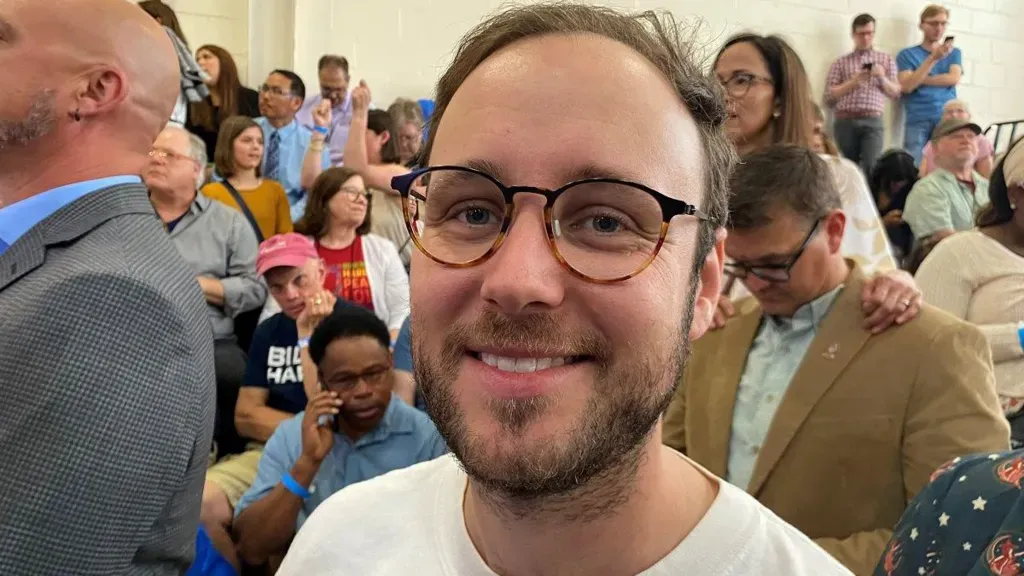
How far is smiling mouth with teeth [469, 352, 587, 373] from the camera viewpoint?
2.34 feet

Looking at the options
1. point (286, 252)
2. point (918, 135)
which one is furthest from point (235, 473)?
point (918, 135)

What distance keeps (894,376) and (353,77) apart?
4630 mm

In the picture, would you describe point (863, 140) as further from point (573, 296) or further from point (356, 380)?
point (573, 296)

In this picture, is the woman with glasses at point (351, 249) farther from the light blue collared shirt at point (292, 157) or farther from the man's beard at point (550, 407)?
the man's beard at point (550, 407)

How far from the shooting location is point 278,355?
280cm

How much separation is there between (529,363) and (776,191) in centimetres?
100

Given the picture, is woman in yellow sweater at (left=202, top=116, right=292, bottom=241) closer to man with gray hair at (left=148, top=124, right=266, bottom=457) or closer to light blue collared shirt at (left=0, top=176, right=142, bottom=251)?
man with gray hair at (left=148, top=124, right=266, bottom=457)

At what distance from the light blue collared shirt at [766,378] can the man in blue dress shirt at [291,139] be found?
10.00 feet

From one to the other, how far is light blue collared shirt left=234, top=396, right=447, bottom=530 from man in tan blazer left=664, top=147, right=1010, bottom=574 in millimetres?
907

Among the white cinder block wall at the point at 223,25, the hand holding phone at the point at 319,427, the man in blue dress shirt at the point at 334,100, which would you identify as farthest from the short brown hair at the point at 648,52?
the white cinder block wall at the point at 223,25

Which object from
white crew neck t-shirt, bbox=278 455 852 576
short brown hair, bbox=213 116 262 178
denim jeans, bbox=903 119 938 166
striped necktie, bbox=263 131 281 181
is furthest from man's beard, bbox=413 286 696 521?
denim jeans, bbox=903 119 938 166

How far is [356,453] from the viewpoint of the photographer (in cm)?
231

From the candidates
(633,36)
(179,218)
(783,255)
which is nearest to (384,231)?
(179,218)

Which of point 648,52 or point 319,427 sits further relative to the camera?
point 319,427
